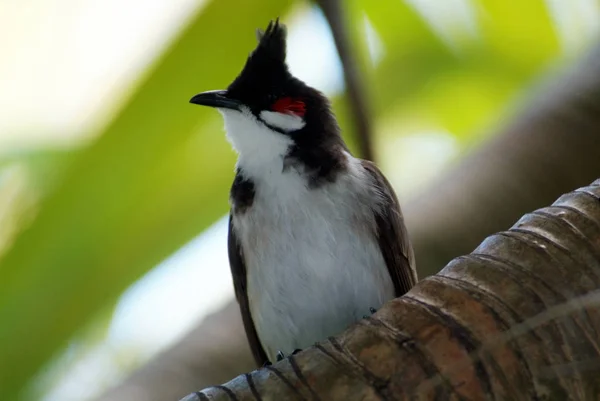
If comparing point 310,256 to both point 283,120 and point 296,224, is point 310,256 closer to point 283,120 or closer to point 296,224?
point 296,224

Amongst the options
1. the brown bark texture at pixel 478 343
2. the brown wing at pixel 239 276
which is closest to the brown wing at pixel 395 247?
the brown wing at pixel 239 276

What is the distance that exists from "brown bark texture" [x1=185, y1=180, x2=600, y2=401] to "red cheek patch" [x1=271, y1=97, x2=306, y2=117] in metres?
1.08

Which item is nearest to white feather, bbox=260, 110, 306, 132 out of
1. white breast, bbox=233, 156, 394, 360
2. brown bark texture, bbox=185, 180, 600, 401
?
white breast, bbox=233, 156, 394, 360

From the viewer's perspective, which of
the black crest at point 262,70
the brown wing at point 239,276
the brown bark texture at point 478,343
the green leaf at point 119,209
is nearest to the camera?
the brown bark texture at point 478,343

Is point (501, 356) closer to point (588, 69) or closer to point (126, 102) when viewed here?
point (126, 102)

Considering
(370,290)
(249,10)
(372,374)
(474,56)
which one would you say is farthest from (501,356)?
(474,56)

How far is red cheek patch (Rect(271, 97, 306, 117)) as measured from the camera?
2066mm

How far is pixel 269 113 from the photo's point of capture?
2.05 meters

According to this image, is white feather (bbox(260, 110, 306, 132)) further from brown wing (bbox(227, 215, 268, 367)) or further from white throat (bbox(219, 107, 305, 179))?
brown wing (bbox(227, 215, 268, 367))

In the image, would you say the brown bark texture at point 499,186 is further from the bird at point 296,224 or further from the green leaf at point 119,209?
the green leaf at point 119,209

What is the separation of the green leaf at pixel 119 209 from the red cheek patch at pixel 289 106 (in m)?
0.19

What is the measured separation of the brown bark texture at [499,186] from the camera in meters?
1.79

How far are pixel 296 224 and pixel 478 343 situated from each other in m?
0.90

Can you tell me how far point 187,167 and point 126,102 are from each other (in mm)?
287
